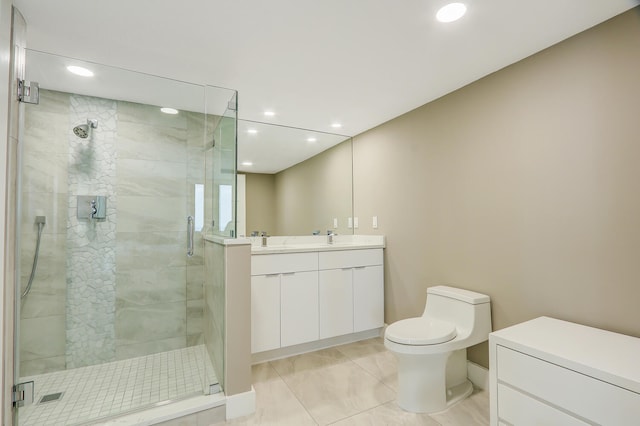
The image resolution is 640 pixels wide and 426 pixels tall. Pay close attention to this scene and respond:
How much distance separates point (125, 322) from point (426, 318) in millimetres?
2364

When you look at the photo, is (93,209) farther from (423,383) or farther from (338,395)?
(423,383)

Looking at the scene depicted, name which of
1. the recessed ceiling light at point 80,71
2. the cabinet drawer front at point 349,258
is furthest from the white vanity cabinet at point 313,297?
the recessed ceiling light at point 80,71

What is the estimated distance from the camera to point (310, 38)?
1621 millimetres

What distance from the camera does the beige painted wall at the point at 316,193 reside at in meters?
3.04

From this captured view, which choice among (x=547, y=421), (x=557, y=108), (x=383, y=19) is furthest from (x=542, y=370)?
(x=383, y=19)

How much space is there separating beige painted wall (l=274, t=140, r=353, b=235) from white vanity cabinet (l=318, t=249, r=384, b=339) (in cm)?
56

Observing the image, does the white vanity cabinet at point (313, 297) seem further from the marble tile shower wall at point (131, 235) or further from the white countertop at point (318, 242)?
the marble tile shower wall at point (131, 235)

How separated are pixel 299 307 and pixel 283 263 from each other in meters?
0.41

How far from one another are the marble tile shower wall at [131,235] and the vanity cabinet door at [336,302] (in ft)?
3.52

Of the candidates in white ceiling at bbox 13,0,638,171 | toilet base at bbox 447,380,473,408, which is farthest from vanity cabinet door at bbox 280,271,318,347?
white ceiling at bbox 13,0,638,171

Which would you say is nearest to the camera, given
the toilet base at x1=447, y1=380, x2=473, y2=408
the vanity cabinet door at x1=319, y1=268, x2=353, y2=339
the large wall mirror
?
the toilet base at x1=447, y1=380, x2=473, y2=408

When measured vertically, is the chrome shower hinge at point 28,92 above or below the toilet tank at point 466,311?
above

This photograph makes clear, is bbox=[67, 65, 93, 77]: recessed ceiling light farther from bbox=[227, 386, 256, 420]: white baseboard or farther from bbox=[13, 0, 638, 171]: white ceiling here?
bbox=[227, 386, 256, 420]: white baseboard

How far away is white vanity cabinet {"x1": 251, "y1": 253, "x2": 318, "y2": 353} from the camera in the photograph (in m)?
2.32
